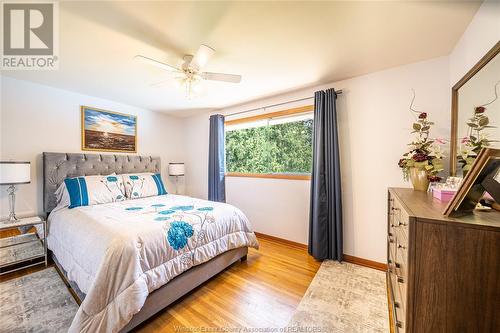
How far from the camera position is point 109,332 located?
1.29 m

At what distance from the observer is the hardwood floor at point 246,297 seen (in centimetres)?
157

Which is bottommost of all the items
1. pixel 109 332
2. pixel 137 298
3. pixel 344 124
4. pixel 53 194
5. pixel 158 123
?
pixel 109 332

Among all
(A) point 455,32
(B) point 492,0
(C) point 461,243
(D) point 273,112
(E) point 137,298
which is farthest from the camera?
(D) point 273,112

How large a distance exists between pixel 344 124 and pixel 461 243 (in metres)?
1.94

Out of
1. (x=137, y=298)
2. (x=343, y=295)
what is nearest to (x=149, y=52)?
(x=137, y=298)

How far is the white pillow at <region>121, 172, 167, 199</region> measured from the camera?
299cm

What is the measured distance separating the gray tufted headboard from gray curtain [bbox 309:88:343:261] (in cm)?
304

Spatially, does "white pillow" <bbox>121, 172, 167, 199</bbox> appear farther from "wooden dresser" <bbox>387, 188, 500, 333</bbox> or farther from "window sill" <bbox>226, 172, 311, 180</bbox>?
"wooden dresser" <bbox>387, 188, 500, 333</bbox>

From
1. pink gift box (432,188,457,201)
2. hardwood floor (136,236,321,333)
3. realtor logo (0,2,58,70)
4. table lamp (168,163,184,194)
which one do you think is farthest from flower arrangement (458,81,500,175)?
table lamp (168,163,184,194)

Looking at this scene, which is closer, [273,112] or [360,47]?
[360,47]

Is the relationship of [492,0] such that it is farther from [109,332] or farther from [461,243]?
[109,332]

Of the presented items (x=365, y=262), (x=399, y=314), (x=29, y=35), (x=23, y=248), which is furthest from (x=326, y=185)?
(x=23, y=248)

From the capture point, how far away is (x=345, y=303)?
1.76m

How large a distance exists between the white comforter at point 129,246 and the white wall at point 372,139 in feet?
4.12
